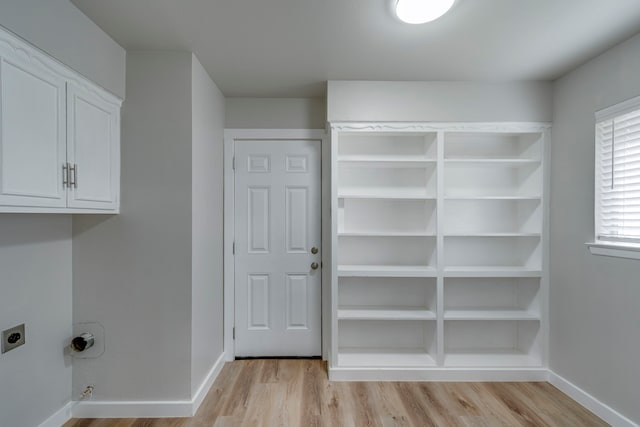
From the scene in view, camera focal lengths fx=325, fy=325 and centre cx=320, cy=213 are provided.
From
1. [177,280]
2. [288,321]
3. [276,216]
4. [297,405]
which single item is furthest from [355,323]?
[177,280]

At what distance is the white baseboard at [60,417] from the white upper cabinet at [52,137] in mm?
1282

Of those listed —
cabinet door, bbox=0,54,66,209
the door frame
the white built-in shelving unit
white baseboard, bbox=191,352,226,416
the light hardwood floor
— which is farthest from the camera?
the door frame

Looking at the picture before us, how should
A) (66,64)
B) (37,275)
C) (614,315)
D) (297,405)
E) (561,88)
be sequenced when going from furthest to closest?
(561,88)
(297,405)
(614,315)
(37,275)
(66,64)

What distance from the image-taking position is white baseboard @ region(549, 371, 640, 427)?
202 cm

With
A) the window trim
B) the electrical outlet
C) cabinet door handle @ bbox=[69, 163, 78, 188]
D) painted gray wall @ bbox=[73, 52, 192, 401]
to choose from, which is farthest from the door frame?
the window trim

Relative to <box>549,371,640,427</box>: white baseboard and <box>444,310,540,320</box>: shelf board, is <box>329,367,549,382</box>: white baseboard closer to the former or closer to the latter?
<box>549,371,640,427</box>: white baseboard

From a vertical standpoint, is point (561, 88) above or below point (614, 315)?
above

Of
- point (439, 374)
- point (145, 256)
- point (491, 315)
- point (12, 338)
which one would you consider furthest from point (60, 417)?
point (491, 315)

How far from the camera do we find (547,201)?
2652 millimetres

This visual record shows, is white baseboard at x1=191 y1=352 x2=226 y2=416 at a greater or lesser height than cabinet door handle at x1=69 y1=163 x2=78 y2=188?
lesser

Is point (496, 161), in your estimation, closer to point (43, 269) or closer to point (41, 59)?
point (41, 59)

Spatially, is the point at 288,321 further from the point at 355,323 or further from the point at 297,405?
the point at 297,405

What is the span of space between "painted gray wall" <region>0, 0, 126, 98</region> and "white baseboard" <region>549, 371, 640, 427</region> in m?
3.75

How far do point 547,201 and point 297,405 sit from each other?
99.0 inches
